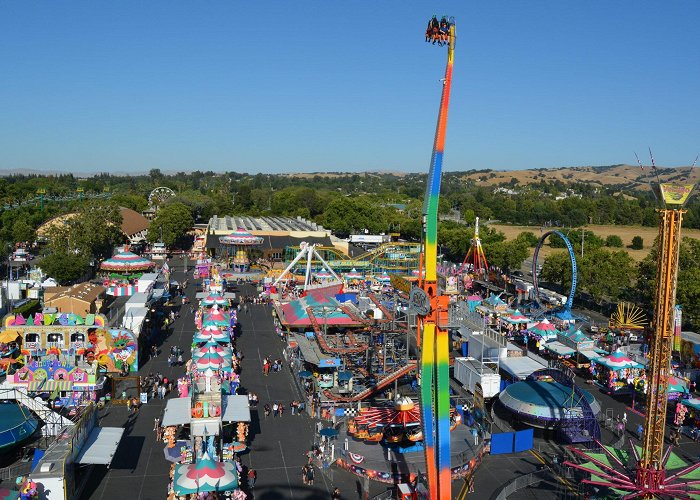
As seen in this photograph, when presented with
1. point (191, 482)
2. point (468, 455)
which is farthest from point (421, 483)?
point (191, 482)

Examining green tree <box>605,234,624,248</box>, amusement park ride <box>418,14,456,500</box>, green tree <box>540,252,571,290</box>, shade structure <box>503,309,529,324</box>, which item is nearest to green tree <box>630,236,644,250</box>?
green tree <box>605,234,624,248</box>

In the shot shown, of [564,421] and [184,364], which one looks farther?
[184,364]

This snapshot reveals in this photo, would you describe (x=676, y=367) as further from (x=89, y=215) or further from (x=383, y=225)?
(x=383, y=225)

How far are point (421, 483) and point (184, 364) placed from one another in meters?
16.2

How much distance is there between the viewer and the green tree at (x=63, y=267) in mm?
48344

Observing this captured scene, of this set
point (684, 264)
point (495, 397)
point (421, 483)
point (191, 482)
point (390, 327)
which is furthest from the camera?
point (684, 264)

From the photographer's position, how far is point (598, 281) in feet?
158

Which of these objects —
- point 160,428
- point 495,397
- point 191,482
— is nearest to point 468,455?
point 495,397

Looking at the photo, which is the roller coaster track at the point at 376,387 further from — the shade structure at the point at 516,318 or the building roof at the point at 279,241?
the building roof at the point at 279,241

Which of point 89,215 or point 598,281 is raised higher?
point 89,215

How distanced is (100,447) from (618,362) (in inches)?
871

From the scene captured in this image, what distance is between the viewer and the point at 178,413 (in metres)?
21.1

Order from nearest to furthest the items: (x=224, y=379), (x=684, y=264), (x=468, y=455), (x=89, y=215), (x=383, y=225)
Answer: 1. (x=468, y=455)
2. (x=224, y=379)
3. (x=684, y=264)
4. (x=89, y=215)
5. (x=383, y=225)

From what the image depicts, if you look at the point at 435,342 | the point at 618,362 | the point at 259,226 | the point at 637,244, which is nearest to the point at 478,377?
the point at 618,362
